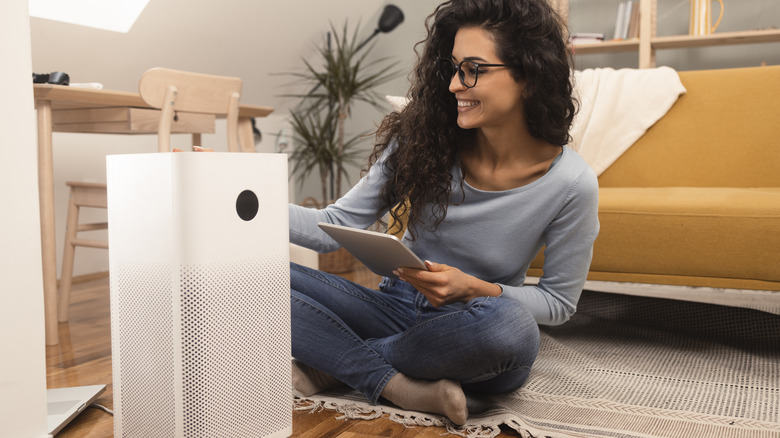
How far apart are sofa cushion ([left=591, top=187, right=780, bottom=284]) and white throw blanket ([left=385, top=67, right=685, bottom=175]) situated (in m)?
0.48

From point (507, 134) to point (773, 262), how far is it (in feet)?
2.53

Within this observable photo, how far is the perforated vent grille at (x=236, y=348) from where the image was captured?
0.97 meters

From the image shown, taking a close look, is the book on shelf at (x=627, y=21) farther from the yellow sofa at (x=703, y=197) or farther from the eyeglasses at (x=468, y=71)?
the eyeglasses at (x=468, y=71)

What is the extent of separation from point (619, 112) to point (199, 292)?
180 centimetres

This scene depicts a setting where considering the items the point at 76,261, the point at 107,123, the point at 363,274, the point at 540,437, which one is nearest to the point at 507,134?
the point at 540,437

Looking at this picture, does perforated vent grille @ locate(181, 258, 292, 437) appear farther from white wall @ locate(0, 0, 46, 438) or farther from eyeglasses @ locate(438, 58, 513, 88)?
eyeglasses @ locate(438, 58, 513, 88)

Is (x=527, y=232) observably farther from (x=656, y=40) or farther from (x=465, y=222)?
(x=656, y=40)

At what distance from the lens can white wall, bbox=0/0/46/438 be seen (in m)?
0.98

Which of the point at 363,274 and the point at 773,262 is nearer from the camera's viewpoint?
the point at 773,262

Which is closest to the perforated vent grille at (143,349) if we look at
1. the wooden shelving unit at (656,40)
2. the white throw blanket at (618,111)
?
the white throw blanket at (618,111)

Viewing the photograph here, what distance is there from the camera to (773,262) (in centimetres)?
165

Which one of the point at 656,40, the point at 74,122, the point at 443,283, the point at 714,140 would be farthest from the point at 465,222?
the point at 656,40

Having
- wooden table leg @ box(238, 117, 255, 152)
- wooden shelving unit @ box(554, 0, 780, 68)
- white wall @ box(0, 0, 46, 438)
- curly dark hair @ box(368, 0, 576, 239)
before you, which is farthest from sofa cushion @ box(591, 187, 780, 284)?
wooden shelving unit @ box(554, 0, 780, 68)

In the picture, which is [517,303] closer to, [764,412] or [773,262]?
[764,412]
